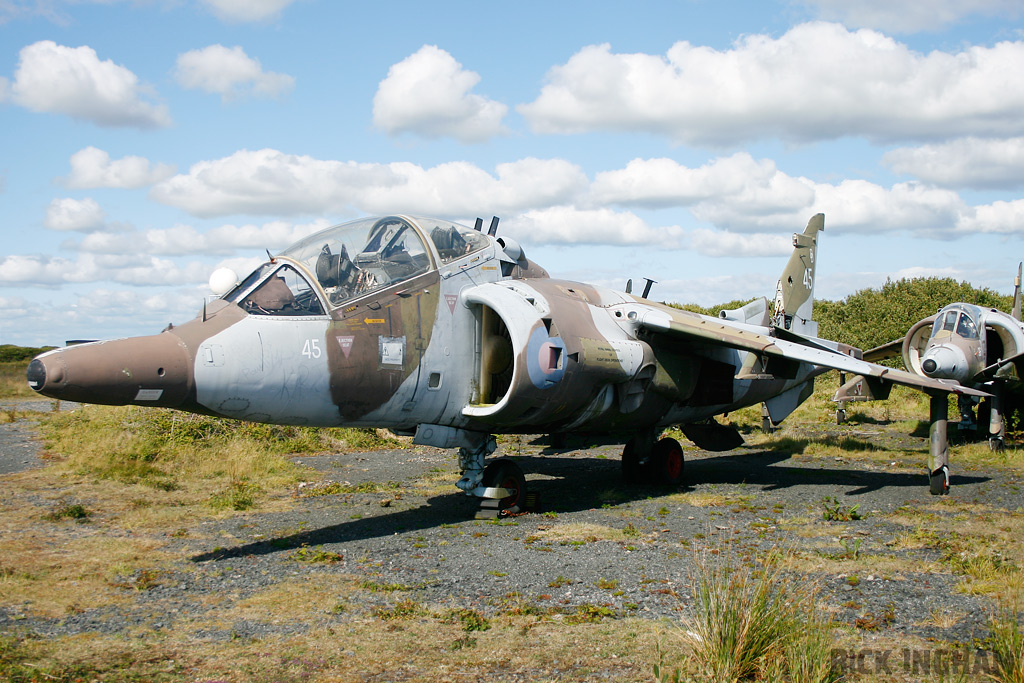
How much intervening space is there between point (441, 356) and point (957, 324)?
11.9 m

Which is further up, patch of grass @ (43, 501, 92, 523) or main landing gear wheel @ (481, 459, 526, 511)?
main landing gear wheel @ (481, 459, 526, 511)

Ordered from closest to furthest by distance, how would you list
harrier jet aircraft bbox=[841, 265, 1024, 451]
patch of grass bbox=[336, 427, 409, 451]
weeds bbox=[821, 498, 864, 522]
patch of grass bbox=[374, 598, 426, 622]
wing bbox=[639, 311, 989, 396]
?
patch of grass bbox=[374, 598, 426, 622]
weeds bbox=[821, 498, 864, 522]
wing bbox=[639, 311, 989, 396]
harrier jet aircraft bbox=[841, 265, 1024, 451]
patch of grass bbox=[336, 427, 409, 451]

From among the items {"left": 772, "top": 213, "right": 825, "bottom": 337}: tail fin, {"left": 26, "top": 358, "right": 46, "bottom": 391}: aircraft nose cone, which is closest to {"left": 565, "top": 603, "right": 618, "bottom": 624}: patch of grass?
{"left": 26, "top": 358, "right": 46, "bottom": 391}: aircraft nose cone

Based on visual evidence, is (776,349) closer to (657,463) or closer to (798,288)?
(657,463)

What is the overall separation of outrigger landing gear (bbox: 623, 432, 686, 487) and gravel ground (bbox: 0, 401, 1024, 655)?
348 mm

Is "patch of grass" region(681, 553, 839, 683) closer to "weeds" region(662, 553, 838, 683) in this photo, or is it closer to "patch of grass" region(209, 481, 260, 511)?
"weeds" region(662, 553, 838, 683)

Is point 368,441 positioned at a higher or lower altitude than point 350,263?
lower

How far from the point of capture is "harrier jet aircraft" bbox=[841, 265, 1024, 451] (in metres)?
14.8

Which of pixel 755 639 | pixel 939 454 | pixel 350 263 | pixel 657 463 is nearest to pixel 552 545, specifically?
pixel 350 263

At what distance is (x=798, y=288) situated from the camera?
16.0m

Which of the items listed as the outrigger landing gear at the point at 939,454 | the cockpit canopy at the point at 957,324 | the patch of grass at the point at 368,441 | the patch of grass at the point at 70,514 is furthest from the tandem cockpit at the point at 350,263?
the cockpit canopy at the point at 957,324

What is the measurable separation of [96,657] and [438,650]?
7.14 ft

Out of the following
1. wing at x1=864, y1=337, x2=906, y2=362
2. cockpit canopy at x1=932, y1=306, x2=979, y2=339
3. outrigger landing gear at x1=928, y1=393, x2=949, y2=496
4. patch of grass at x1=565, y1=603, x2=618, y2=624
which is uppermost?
cockpit canopy at x1=932, y1=306, x2=979, y2=339

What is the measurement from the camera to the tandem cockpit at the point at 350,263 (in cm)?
779
